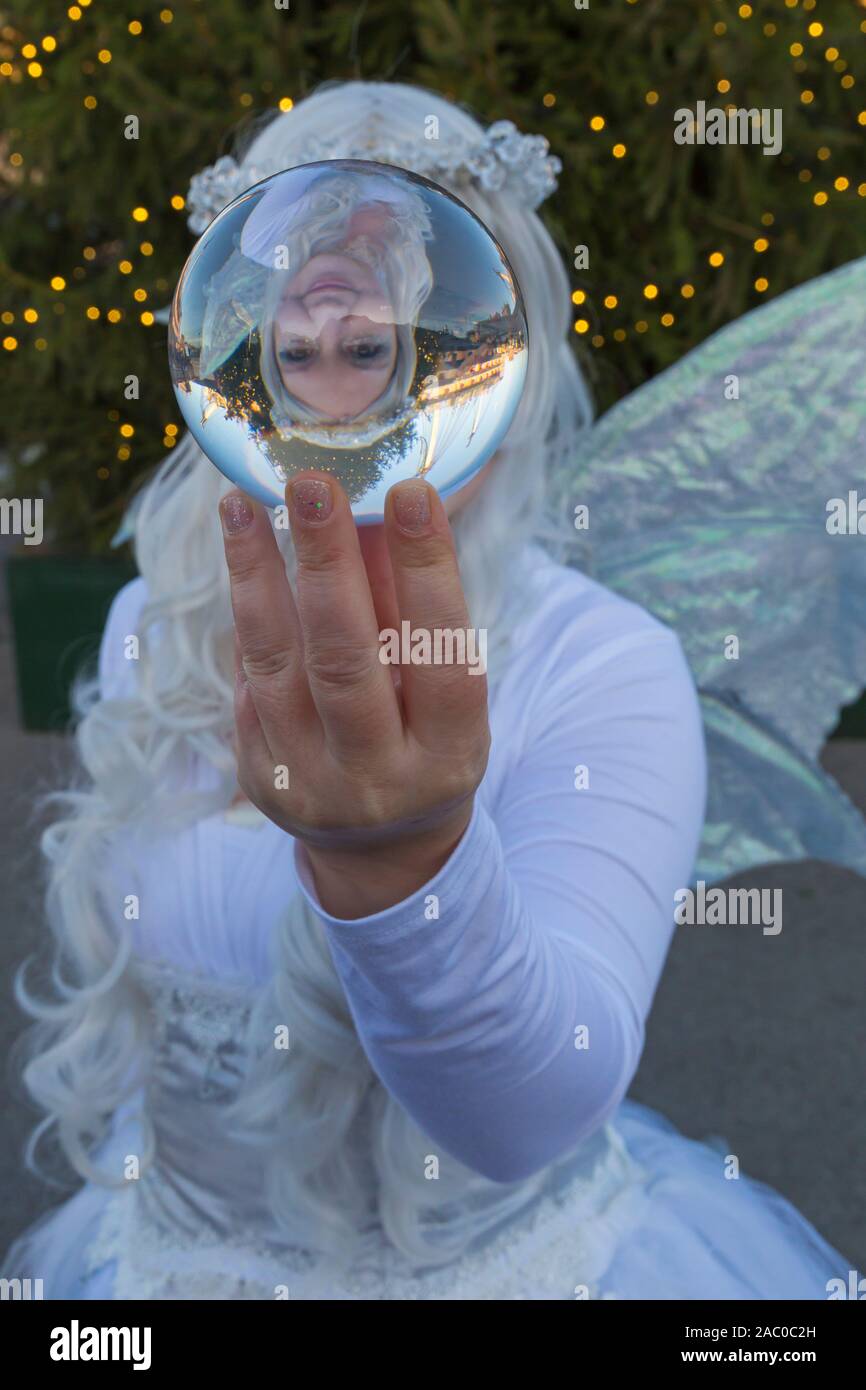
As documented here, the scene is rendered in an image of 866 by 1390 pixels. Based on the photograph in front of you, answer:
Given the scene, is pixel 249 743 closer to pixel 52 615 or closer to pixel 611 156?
pixel 611 156

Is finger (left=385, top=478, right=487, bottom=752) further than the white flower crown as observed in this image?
No

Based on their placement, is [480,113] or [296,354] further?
[480,113]

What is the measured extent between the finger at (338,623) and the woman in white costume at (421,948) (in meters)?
0.11

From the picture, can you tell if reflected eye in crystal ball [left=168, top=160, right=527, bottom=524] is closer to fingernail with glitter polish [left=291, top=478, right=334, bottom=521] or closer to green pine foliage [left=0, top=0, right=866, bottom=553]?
fingernail with glitter polish [left=291, top=478, right=334, bottom=521]

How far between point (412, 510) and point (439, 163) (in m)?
0.86

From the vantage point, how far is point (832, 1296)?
4.74 ft

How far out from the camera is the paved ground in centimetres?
267

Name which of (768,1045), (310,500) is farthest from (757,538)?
(768,1045)

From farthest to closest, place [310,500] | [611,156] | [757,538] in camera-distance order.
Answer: [611,156]
[757,538]
[310,500]

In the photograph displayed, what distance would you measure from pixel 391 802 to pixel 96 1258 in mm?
966

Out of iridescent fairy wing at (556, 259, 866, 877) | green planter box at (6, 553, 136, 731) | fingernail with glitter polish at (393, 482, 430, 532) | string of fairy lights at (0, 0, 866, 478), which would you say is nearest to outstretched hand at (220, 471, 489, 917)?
fingernail with glitter polish at (393, 482, 430, 532)

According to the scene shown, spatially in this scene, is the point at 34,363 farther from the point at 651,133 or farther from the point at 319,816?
the point at 319,816

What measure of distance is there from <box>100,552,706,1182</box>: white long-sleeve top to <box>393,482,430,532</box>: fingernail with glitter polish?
0.23 metres

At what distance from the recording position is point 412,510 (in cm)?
72
